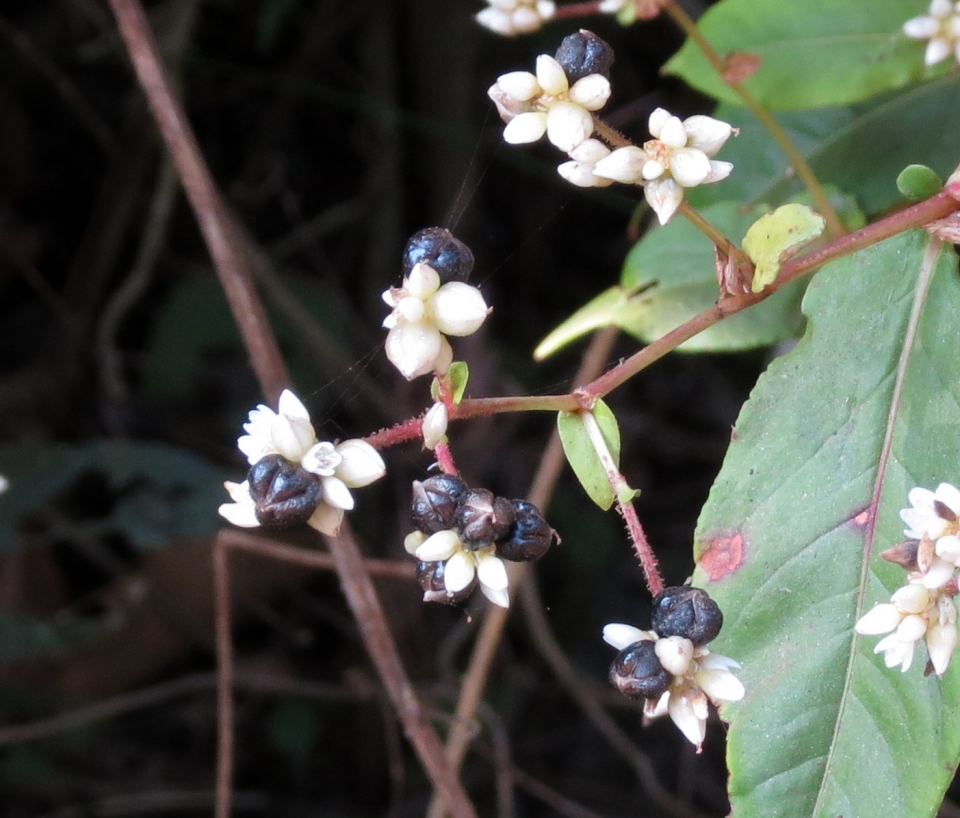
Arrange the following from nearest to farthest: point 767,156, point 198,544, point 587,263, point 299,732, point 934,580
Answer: point 934,580, point 767,156, point 198,544, point 299,732, point 587,263

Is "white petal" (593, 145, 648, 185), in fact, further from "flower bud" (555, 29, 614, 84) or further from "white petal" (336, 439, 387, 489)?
"white petal" (336, 439, 387, 489)

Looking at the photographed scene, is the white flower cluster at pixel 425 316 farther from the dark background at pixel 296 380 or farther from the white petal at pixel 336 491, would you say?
the dark background at pixel 296 380

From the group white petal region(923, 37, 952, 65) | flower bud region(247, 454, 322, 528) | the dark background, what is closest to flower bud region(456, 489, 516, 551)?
flower bud region(247, 454, 322, 528)

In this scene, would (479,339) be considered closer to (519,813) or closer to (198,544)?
(198,544)

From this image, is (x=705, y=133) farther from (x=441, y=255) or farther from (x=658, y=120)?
(x=441, y=255)

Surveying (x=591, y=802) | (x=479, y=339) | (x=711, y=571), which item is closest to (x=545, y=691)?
(x=591, y=802)
